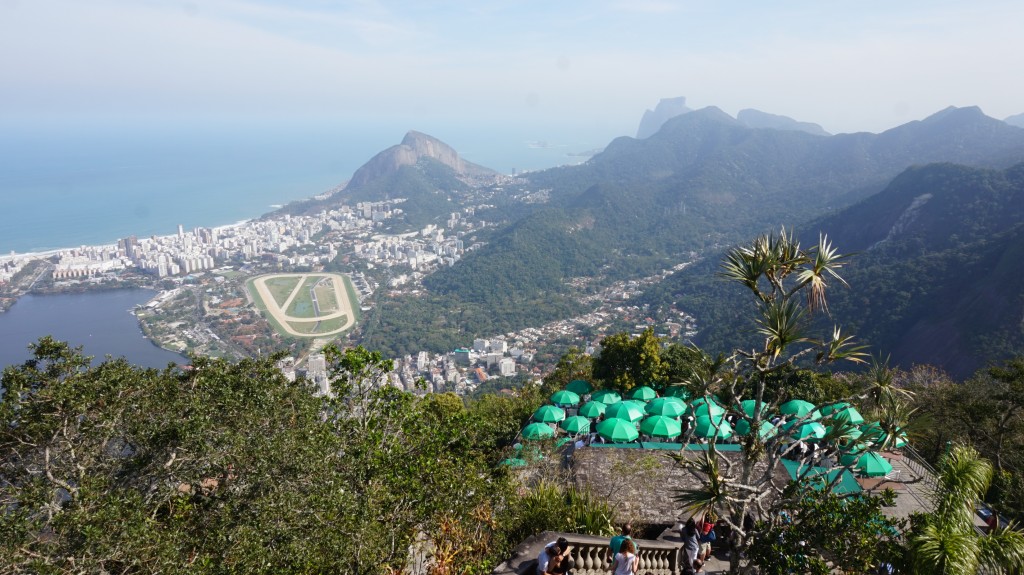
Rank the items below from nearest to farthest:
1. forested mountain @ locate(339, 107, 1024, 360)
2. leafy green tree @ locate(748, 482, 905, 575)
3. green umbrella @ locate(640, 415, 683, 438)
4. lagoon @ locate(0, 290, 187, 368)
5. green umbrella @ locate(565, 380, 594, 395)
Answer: leafy green tree @ locate(748, 482, 905, 575) → green umbrella @ locate(640, 415, 683, 438) → green umbrella @ locate(565, 380, 594, 395) → lagoon @ locate(0, 290, 187, 368) → forested mountain @ locate(339, 107, 1024, 360)

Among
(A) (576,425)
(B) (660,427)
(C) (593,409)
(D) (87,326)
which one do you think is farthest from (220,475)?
(D) (87,326)

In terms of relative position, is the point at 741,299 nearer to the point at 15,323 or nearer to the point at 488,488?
the point at 488,488

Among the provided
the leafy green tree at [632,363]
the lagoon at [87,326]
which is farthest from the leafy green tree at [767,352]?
the lagoon at [87,326]

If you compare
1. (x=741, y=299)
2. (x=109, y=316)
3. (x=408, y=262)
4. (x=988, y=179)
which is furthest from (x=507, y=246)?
(x=988, y=179)

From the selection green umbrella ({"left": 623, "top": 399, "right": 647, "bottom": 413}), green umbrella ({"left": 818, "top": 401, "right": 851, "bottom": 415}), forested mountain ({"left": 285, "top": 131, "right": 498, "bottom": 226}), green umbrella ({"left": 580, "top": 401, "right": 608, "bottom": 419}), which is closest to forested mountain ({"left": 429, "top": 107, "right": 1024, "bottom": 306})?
forested mountain ({"left": 285, "top": 131, "right": 498, "bottom": 226})

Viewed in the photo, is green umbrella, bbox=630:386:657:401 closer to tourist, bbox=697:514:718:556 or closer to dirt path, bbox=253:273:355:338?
tourist, bbox=697:514:718:556

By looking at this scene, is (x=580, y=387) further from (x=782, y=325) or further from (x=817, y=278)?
(x=817, y=278)
